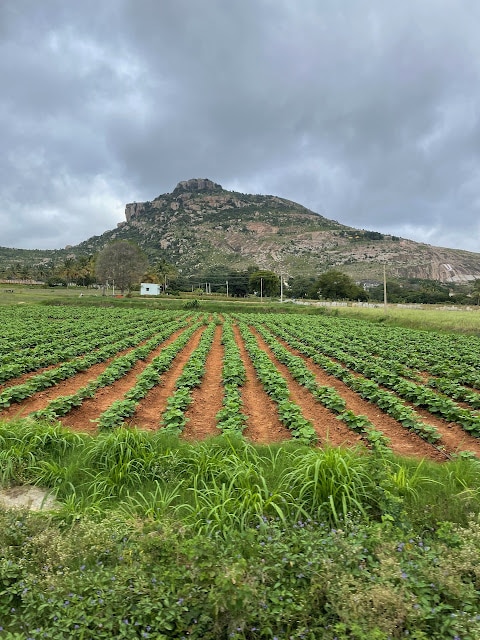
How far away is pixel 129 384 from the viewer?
10328 millimetres

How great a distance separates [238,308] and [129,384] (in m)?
40.9

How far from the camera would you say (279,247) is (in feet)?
539

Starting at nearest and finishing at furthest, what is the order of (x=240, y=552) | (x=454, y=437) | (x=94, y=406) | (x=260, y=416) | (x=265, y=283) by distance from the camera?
(x=240, y=552) → (x=454, y=437) → (x=260, y=416) → (x=94, y=406) → (x=265, y=283)

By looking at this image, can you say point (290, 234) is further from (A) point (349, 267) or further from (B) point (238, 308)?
(B) point (238, 308)

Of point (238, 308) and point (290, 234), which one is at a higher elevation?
point (290, 234)

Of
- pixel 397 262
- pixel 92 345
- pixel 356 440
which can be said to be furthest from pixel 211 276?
pixel 356 440

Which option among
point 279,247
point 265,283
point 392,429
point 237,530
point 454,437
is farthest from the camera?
point 279,247

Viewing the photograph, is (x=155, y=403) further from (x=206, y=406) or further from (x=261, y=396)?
(x=261, y=396)

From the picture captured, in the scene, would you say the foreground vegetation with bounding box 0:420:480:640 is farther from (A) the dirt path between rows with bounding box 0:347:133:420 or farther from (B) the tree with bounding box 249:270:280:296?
(B) the tree with bounding box 249:270:280:296

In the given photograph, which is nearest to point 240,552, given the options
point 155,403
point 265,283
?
point 155,403

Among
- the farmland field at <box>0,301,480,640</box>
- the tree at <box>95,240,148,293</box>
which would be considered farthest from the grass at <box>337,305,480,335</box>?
the tree at <box>95,240,148,293</box>

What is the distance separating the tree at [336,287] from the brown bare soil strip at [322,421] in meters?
88.2

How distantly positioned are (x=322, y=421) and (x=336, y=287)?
9160 cm

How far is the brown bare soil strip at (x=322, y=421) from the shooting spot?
6734 millimetres
